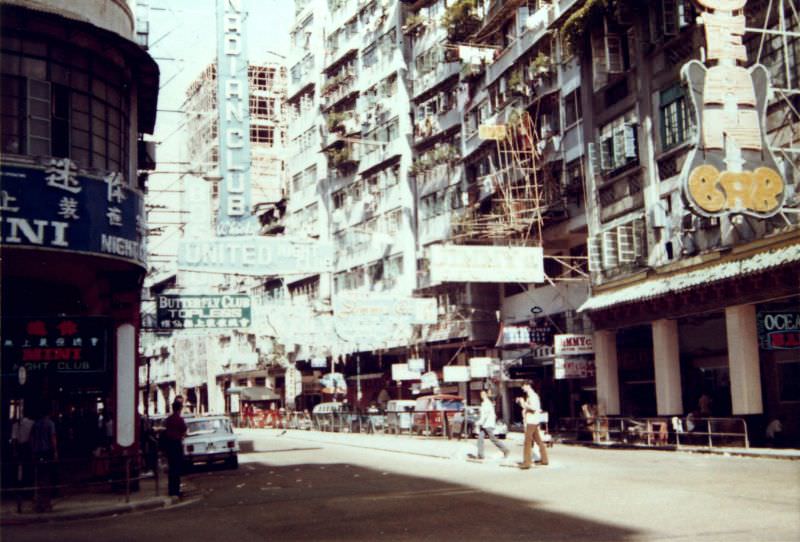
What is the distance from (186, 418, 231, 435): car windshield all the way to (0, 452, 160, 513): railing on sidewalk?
21.4 feet

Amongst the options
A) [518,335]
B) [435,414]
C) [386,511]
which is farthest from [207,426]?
Result: [518,335]

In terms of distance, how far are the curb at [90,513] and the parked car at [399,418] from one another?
2406 cm

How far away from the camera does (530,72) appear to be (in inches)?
1646

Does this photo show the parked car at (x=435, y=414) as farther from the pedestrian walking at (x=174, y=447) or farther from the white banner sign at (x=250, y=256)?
the pedestrian walking at (x=174, y=447)

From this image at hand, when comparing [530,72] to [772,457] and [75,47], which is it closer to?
[772,457]

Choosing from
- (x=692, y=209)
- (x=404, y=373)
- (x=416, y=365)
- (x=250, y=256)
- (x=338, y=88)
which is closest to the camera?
(x=692, y=209)

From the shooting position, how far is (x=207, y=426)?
28.4 m

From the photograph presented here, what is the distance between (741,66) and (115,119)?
53.4 feet

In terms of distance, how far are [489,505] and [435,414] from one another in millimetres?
24757

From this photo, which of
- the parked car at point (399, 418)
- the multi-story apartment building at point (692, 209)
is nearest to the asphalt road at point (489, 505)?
the multi-story apartment building at point (692, 209)

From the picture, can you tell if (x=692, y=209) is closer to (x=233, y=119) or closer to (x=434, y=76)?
(x=233, y=119)

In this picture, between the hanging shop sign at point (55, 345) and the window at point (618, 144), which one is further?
the window at point (618, 144)

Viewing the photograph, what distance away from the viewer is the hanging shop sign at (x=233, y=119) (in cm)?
2698

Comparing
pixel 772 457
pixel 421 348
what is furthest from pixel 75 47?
pixel 421 348
